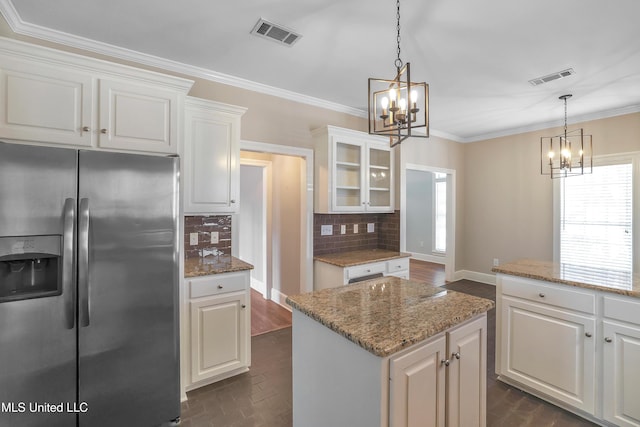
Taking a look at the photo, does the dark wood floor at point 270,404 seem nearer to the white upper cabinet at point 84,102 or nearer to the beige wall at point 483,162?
the white upper cabinet at point 84,102

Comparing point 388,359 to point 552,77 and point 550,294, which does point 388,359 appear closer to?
point 550,294

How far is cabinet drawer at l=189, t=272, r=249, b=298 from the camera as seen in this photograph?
2.32 meters

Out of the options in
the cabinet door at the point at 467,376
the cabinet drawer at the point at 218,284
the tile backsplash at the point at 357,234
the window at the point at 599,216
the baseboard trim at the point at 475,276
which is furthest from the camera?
the baseboard trim at the point at 475,276

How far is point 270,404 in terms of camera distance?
7.39 ft

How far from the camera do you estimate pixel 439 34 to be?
2293 mm

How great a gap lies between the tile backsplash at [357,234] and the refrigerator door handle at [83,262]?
2342mm

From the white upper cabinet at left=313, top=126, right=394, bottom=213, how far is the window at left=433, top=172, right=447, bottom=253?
14.7 ft

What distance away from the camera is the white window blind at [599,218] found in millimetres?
4004

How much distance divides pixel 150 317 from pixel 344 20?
2.41 meters

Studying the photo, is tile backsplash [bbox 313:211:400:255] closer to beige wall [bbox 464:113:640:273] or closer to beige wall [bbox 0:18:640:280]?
beige wall [bbox 0:18:640:280]

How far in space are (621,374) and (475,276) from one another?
387cm

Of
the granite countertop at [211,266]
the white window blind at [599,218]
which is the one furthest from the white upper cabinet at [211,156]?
the white window blind at [599,218]

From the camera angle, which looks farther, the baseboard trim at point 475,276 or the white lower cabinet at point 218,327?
the baseboard trim at point 475,276

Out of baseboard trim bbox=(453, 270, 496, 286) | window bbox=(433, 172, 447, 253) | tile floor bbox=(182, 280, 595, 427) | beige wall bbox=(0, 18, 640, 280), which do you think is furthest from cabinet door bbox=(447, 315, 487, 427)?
window bbox=(433, 172, 447, 253)
